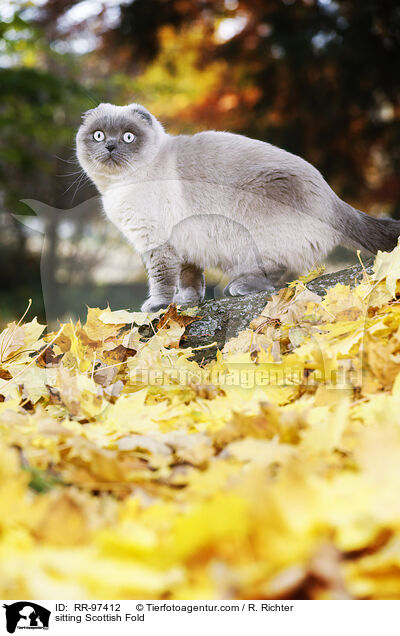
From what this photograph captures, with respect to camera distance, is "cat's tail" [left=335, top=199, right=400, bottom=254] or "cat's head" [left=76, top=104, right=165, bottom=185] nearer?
"cat's tail" [left=335, top=199, right=400, bottom=254]

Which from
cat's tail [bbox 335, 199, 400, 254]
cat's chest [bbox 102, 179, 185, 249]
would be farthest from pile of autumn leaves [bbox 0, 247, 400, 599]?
cat's chest [bbox 102, 179, 185, 249]

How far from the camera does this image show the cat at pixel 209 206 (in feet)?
4.82

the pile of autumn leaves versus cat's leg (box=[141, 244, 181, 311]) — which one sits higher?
cat's leg (box=[141, 244, 181, 311])

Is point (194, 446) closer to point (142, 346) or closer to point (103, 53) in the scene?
point (142, 346)

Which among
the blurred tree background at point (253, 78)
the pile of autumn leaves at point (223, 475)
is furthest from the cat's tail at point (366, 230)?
the blurred tree background at point (253, 78)

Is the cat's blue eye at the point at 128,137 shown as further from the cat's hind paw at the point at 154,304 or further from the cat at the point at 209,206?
the cat's hind paw at the point at 154,304

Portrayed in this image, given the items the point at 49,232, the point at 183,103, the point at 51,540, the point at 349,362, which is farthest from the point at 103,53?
the point at 51,540

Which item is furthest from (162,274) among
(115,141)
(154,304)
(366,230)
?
(366,230)

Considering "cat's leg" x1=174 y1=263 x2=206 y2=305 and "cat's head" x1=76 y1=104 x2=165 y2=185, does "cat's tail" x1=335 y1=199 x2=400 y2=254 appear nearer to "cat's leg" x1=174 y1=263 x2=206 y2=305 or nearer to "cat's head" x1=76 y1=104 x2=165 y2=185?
"cat's leg" x1=174 y1=263 x2=206 y2=305

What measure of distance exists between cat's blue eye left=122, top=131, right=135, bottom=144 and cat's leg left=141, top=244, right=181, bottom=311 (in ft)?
1.10

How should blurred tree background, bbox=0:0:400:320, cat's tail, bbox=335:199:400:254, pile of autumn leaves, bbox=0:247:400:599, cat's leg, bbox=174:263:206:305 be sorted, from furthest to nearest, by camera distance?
blurred tree background, bbox=0:0:400:320 → cat's leg, bbox=174:263:206:305 → cat's tail, bbox=335:199:400:254 → pile of autumn leaves, bbox=0:247:400:599

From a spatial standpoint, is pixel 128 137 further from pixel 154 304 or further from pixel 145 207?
pixel 154 304

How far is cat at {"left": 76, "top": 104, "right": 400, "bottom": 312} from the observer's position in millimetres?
1470

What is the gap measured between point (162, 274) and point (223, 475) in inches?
46.5
